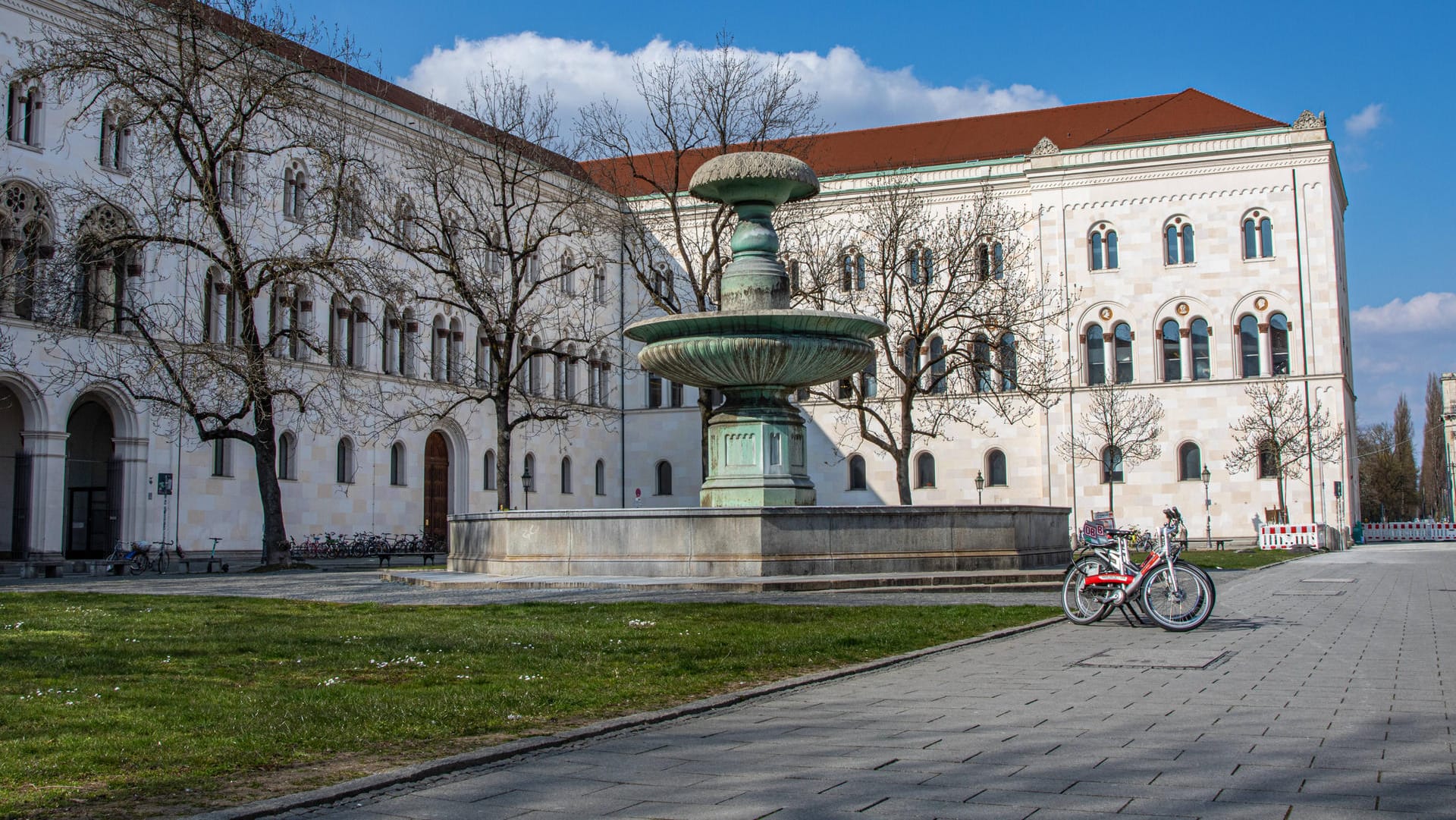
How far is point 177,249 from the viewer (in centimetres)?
3544

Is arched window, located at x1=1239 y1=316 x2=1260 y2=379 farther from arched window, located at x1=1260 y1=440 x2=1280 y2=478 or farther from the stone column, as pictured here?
the stone column

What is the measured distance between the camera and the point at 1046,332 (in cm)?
5450

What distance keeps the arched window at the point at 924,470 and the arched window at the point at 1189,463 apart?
10206mm

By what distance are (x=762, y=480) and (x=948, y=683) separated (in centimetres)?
1154

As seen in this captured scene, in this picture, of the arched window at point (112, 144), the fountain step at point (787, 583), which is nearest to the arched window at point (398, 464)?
the arched window at point (112, 144)

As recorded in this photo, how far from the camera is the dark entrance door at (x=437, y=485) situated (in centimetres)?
4788

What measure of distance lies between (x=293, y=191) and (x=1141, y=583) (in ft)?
116

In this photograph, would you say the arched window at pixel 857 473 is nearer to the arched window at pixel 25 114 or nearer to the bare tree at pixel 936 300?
the bare tree at pixel 936 300

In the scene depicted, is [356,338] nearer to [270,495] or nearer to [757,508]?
[270,495]

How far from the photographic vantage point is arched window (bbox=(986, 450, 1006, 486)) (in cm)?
5503

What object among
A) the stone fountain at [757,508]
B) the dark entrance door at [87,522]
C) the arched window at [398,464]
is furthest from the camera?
the arched window at [398,464]

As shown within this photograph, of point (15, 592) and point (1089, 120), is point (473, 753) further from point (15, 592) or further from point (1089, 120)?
point (1089, 120)

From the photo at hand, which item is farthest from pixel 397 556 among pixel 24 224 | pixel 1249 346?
pixel 1249 346

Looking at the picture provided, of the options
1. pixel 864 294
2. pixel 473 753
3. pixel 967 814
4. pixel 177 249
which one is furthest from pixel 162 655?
pixel 864 294
